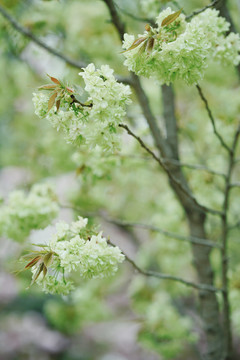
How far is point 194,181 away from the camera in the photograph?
257 centimetres

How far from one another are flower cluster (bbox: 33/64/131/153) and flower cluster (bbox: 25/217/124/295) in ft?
1.12

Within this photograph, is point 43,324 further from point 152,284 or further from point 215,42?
point 215,42

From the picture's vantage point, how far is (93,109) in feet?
3.54

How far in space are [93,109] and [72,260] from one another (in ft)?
1.61

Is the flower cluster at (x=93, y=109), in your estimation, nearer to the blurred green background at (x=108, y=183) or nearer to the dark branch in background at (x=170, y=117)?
the blurred green background at (x=108, y=183)

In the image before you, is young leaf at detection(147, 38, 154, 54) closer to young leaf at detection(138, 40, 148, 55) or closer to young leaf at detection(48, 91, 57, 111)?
young leaf at detection(138, 40, 148, 55)

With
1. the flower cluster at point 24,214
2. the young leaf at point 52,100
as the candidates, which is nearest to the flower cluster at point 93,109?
the young leaf at point 52,100

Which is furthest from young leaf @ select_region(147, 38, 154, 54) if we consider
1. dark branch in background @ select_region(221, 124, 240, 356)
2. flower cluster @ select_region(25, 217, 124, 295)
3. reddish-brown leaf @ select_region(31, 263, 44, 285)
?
dark branch in background @ select_region(221, 124, 240, 356)

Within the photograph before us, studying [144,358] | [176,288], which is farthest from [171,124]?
[144,358]

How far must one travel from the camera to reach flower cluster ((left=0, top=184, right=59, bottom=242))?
6.34ft

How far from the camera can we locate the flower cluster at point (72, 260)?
44.9 inches

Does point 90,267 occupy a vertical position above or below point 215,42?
below

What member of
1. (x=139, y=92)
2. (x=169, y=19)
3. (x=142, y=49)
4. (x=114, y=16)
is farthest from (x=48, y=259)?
(x=114, y=16)

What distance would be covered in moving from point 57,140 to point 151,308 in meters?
1.89
